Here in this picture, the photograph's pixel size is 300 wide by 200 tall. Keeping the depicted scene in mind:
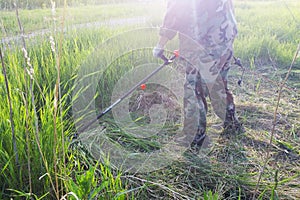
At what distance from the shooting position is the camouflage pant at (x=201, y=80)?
188cm

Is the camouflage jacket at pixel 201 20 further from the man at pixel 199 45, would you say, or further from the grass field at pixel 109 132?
the grass field at pixel 109 132

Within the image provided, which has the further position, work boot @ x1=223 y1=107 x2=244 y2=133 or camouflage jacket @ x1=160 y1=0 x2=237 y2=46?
work boot @ x1=223 y1=107 x2=244 y2=133

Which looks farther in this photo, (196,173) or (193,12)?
(193,12)

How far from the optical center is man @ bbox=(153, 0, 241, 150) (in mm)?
1810

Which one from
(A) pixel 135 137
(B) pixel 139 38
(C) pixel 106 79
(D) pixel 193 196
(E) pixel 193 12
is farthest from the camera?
(B) pixel 139 38

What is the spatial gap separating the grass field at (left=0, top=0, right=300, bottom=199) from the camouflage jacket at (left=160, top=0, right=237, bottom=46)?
0.41 m

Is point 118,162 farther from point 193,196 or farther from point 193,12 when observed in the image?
point 193,12

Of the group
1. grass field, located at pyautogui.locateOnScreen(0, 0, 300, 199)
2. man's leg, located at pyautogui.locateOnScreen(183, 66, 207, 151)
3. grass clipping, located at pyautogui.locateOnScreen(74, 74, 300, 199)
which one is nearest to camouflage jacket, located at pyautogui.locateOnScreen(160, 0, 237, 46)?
man's leg, located at pyautogui.locateOnScreen(183, 66, 207, 151)

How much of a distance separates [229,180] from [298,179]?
0.40 m

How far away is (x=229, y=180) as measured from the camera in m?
1.63

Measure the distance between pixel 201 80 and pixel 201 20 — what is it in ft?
1.28

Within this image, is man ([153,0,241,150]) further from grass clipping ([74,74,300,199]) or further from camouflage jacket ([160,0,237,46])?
grass clipping ([74,74,300,199])

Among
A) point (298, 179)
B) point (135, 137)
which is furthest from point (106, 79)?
point (298, 179)

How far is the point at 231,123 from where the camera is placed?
7.26 ft
